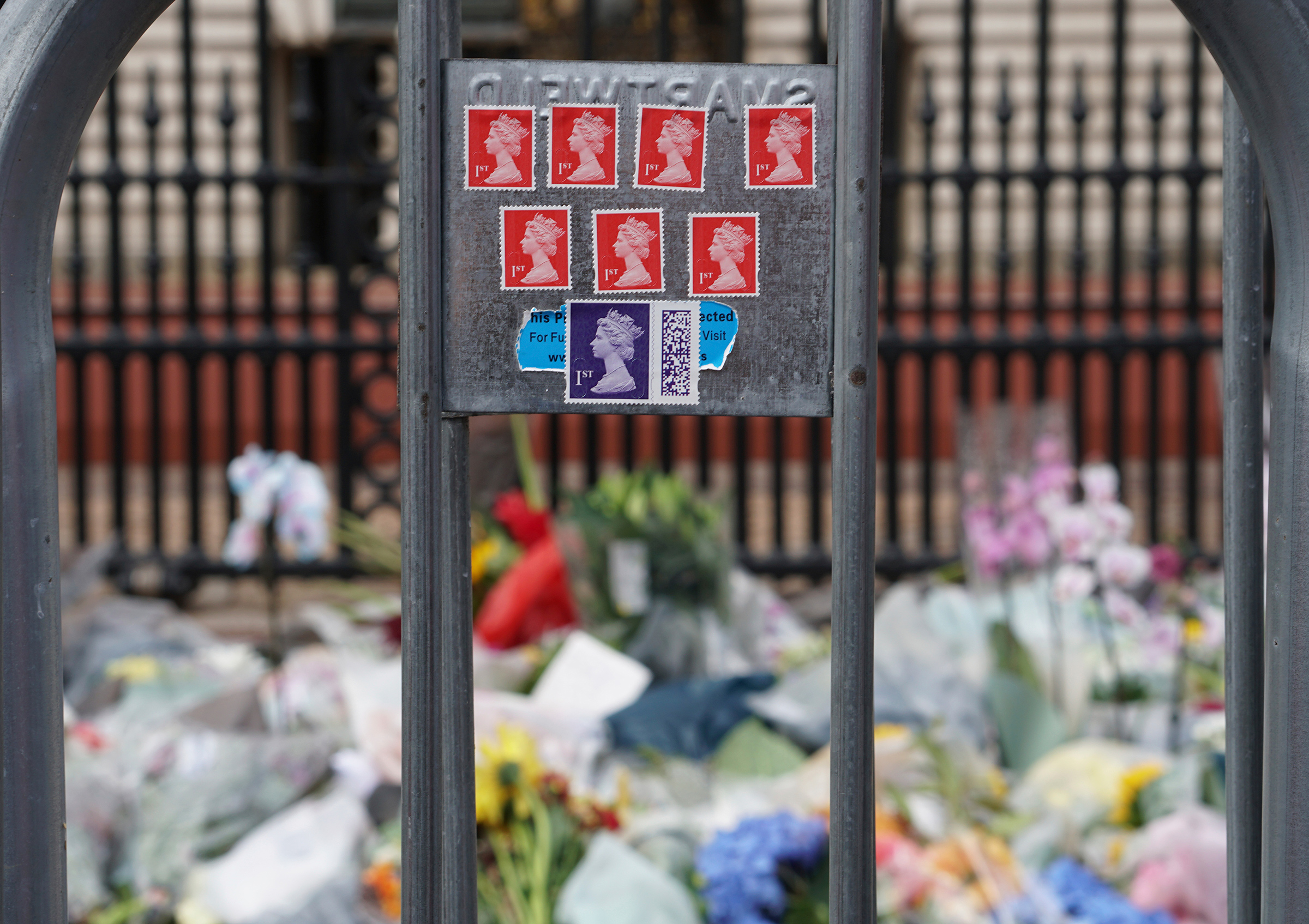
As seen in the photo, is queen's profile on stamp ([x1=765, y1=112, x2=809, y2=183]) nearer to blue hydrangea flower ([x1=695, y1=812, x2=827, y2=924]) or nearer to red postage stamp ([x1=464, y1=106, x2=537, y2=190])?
red postage stamp ([x1=464, y1=106, x2=537, y2=190])

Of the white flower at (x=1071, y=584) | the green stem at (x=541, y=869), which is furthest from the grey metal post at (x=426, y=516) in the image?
the white flower at (x=1071, y=584)

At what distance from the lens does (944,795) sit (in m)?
2.01

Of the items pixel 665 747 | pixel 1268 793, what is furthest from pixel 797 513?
pixel 1268 793

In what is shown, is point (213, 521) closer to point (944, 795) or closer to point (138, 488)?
point (138, 488)

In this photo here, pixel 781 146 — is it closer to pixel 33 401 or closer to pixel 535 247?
pixel 535 247

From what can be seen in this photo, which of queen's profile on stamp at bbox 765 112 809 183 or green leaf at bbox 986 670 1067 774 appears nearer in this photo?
queen's profile on stamp at bbox 765 112 809 183

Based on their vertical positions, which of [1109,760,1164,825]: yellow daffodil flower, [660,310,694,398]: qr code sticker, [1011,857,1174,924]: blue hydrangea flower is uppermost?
[660,310,694,398]: qr code sticker

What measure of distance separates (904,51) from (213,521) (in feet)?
20.2

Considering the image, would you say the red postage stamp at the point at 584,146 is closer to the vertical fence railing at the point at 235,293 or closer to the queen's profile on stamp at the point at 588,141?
the queen's profile on stamp at the point at 588,141

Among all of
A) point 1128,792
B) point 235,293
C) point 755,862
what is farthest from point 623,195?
point 235,293

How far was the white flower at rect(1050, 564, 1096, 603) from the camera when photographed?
2.34m

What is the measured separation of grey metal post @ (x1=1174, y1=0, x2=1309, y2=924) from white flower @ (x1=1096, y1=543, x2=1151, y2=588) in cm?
158

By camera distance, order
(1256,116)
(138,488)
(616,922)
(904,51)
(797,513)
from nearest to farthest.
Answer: (1256,116) → (616,922) → (797,513) → (138,488) → (904,51)

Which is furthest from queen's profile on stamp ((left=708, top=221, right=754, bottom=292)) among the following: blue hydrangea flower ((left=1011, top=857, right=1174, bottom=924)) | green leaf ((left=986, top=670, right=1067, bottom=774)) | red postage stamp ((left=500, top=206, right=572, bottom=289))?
green leaf ((left=986, top=670, right=1067, bottom=774))
